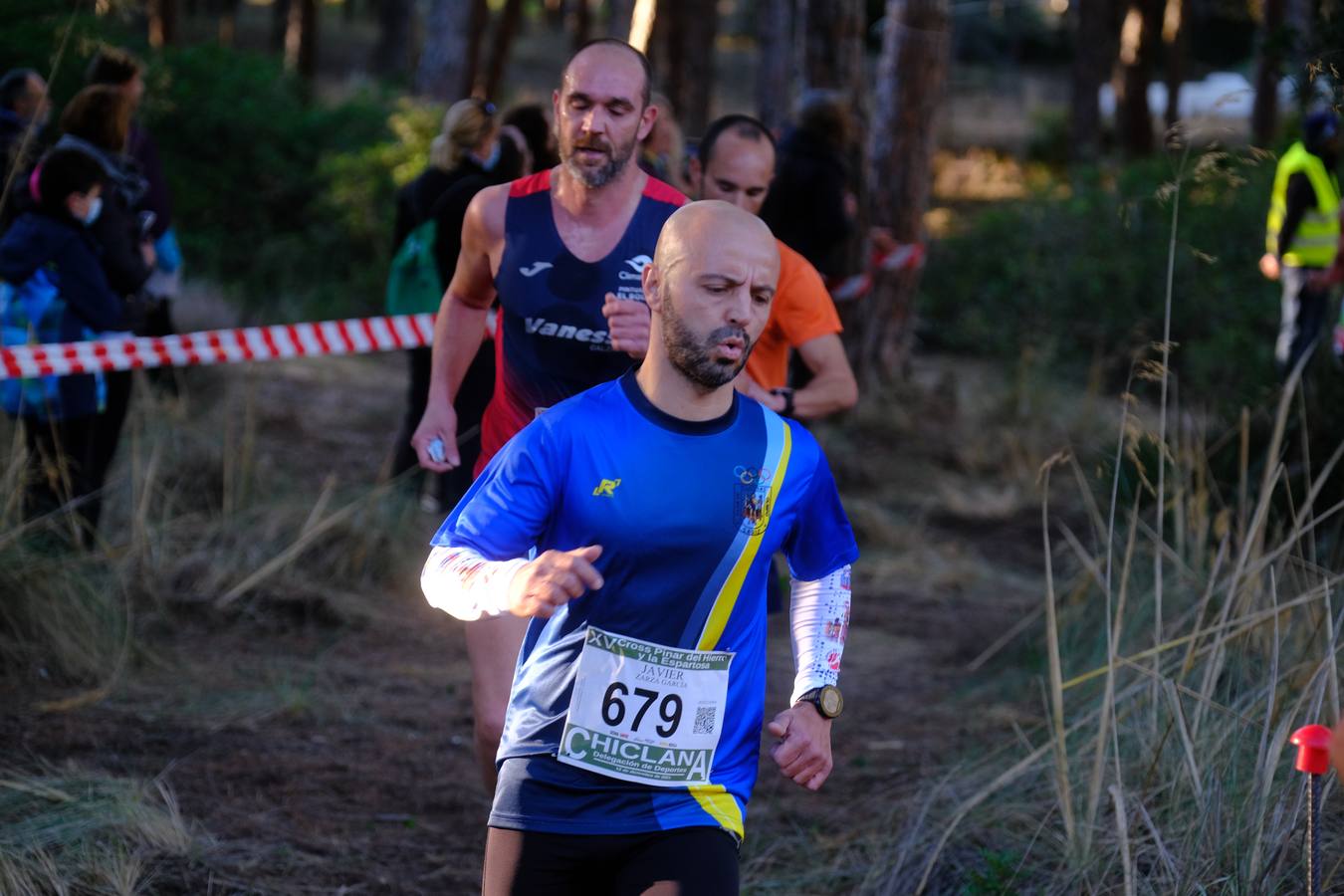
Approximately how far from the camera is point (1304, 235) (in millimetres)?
10477

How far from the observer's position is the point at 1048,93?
49656 millimetres

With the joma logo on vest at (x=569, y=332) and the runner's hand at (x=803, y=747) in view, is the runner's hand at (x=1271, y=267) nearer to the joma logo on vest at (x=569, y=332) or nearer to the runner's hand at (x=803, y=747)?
→ the joma logo on vest at (x=569, y=332)

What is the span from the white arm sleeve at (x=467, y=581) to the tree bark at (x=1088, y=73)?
2347 cm

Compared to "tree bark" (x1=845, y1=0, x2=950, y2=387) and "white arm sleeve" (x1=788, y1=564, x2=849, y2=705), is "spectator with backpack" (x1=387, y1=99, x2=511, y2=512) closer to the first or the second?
"white arm sleeve" (x1=788, y1=564, x2=849, y2=705)

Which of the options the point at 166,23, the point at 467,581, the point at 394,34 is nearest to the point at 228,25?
the point at 394,34

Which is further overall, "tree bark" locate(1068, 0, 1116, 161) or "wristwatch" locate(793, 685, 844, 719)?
"tree bark" locate(1068, 0, 1116, 161)

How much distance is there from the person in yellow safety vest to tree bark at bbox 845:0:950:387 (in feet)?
8.39

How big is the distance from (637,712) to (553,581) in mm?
432

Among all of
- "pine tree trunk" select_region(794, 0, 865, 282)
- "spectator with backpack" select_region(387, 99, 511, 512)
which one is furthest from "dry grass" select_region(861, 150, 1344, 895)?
"pine tree trunk" select_region(794, 0, 865, 282)

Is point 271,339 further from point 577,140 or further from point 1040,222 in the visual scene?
point 1040,222

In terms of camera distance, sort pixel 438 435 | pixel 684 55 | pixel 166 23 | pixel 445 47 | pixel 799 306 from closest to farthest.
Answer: pixel 438 435 → pixel 799 306 → pixel 445 47 → pixel 684 55 → pixel 166 23

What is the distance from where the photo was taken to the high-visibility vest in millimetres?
10289

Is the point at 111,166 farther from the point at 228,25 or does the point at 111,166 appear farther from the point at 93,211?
the point at 228,25

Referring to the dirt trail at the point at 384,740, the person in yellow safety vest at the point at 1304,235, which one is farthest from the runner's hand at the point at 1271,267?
the dirt trail at the point at 384,740
